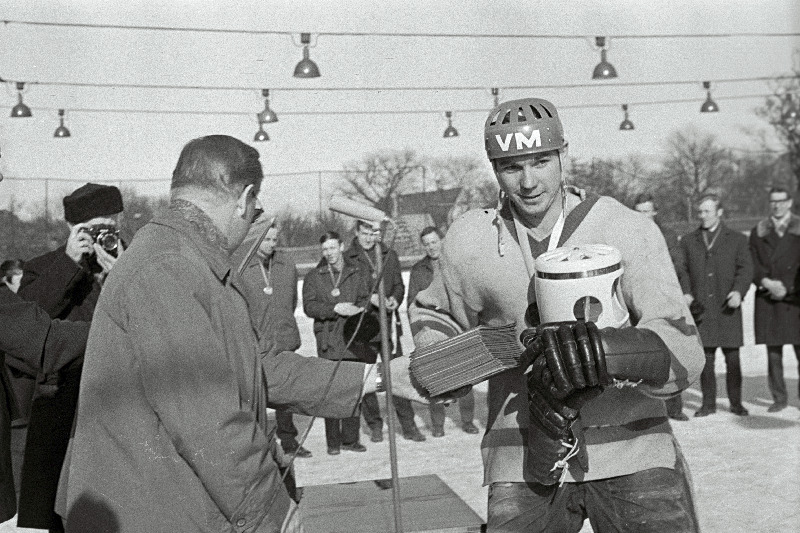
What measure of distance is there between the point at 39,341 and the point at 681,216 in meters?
25.1

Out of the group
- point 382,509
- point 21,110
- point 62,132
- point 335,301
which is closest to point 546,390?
point 382,509

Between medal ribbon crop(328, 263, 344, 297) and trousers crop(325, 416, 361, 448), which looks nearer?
trousers crop(325, 416, 361, 448)

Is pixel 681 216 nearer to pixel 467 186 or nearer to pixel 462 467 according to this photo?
pixel 467 186

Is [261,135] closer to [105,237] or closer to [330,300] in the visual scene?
[330,300]

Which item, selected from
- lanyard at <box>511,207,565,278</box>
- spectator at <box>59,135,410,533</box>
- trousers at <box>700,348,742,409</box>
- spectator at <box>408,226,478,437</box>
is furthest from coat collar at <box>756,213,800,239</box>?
spectator at <box>59,135,410,533</box>

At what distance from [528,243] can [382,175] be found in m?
18.9

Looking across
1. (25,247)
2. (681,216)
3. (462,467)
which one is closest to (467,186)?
(681,216)

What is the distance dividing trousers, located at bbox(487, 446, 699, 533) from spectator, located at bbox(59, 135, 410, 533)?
3.12 ft

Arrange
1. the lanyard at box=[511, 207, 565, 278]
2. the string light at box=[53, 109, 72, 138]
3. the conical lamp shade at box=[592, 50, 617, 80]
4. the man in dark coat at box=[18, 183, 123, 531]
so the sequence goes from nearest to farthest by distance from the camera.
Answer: the lanyard at box=[511, 207, 565, 278]
the man in dark coat at box=[18, 183, 123, 531]
the conical lamp shade at box=[592, 50, 617, 80]
the string light at box=[53, 109, 72, 138]

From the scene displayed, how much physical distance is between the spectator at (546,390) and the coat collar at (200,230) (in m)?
1.02

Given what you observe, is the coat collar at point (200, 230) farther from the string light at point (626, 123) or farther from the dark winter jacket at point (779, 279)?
the string light at point (626, 123)

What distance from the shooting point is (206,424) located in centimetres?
259

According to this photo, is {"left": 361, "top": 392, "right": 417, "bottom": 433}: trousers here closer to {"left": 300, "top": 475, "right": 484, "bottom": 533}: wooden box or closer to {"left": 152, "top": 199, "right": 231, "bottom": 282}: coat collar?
{"left": 300, "top": 475, "right": 484, "bottom": 533}: wooden box

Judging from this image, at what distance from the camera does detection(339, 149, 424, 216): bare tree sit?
71.6 ft
